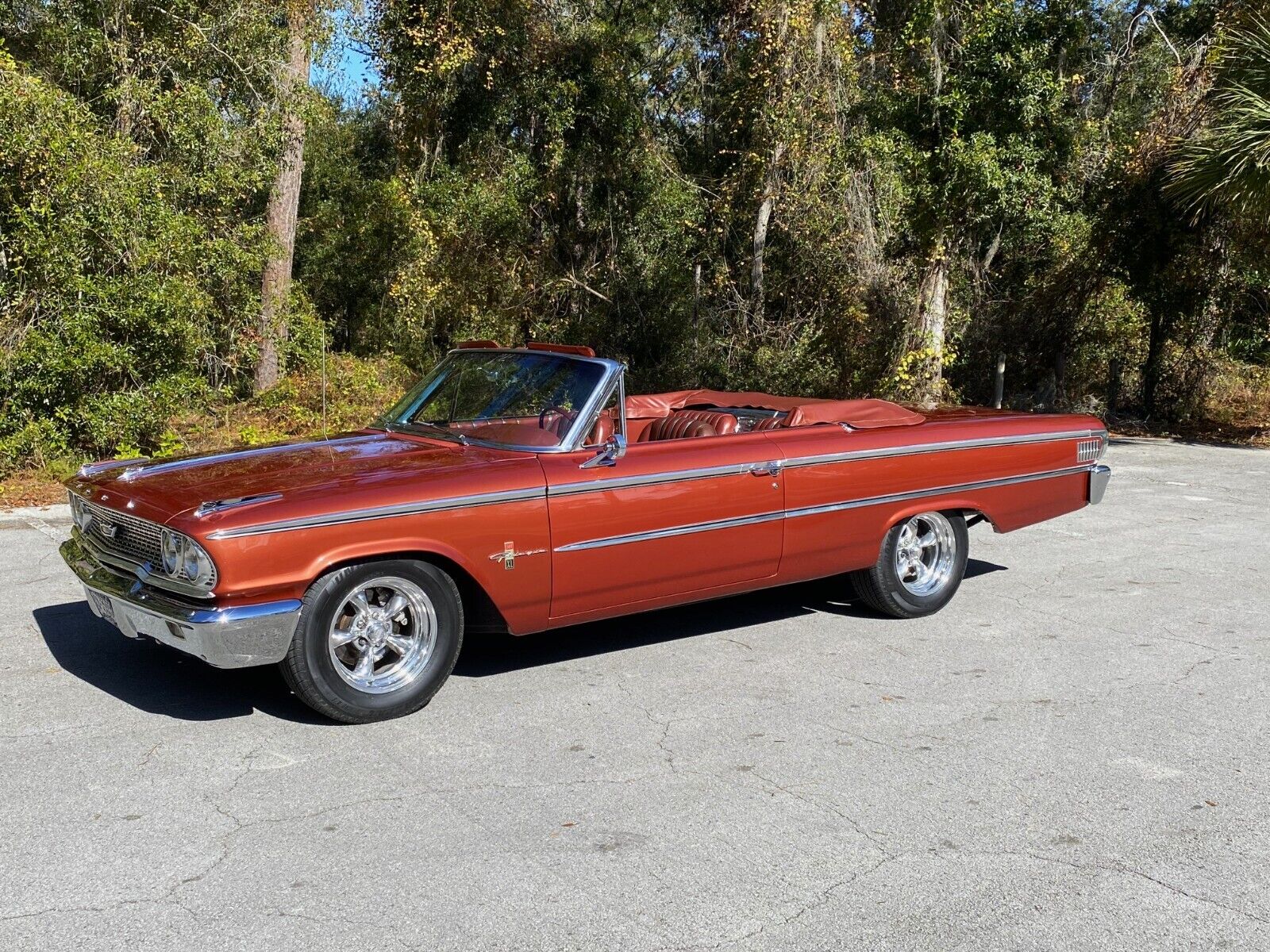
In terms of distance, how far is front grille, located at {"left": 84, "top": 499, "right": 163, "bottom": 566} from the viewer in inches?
192

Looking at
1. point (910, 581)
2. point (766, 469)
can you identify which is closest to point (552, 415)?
point (766, 469)

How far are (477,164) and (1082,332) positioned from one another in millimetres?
9729

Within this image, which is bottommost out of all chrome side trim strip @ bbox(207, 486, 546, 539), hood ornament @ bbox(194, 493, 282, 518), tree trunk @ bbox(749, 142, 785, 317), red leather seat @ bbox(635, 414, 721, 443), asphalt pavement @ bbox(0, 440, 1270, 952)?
asphalt pavement @ bbox(0, 440, 1270, 952)

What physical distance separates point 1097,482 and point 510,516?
411 centimetres

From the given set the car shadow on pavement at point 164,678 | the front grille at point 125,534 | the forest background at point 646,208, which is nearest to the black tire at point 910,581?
the car shadow on pavement at point 164,678

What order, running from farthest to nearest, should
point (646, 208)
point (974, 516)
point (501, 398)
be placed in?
point (646, 208) → point (974, 516) → point (501, 398)

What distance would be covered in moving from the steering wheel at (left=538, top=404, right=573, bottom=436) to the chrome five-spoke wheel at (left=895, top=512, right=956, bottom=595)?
223 centimetres

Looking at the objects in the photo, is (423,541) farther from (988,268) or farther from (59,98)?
(988,268)

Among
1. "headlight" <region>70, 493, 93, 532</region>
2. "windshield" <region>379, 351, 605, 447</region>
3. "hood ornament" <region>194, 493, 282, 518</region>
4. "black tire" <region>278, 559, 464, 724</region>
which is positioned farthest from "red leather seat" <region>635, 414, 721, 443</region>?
"headlight" <region>70, 493, 93, 532</region>

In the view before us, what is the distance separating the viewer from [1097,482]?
7.51 meters

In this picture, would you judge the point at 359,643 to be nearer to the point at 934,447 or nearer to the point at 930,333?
the point at 934,447

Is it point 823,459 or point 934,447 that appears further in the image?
point 934,447

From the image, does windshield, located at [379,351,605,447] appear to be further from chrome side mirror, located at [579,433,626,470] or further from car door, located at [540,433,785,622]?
car door, located at [540,433,785,622]

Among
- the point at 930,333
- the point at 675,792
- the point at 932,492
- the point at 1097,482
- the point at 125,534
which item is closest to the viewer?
the point at 675,792
